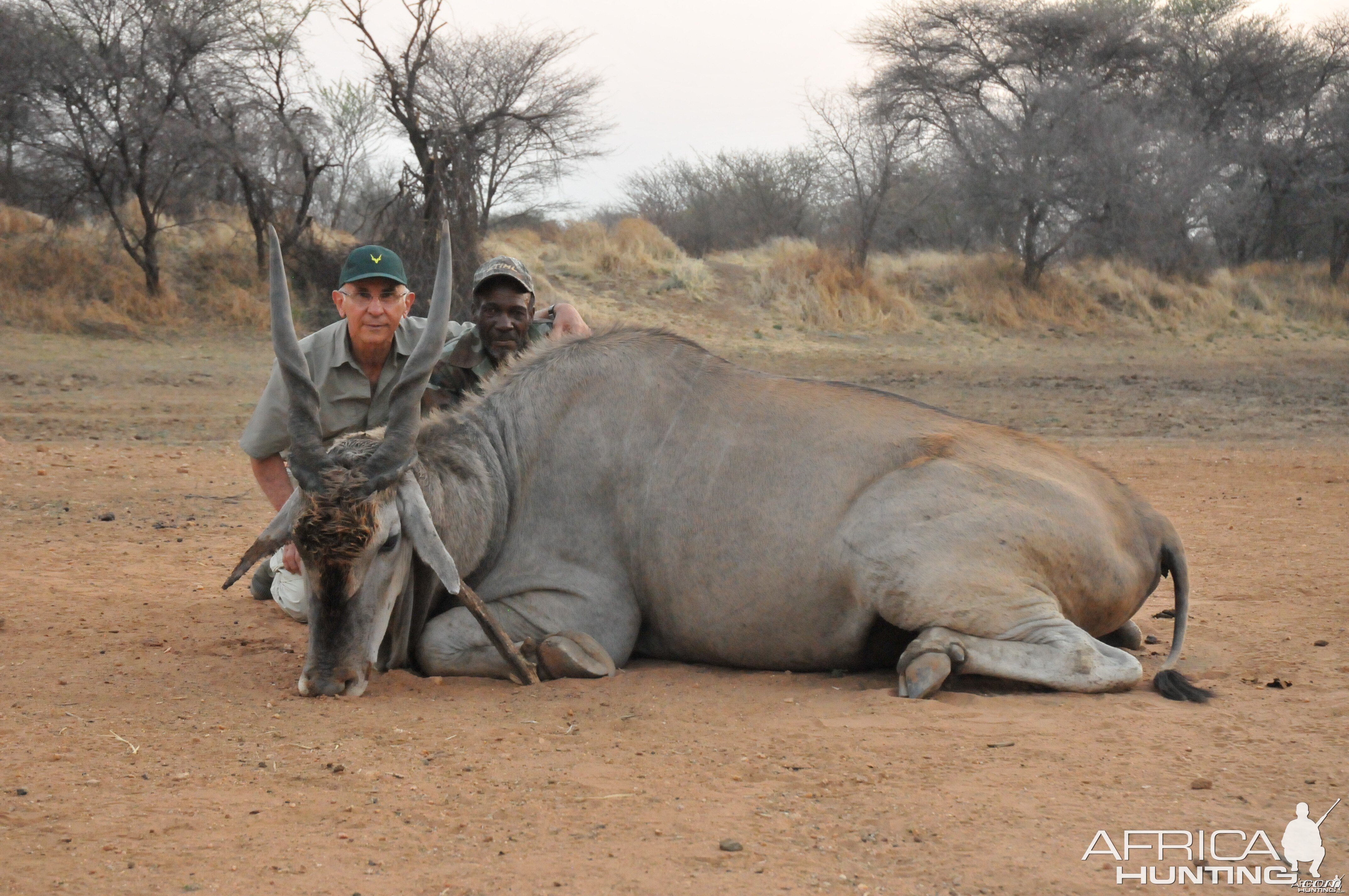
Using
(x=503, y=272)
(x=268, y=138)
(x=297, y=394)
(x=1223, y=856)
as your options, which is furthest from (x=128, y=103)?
(x=1223, y=856)

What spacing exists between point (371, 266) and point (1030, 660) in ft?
10.4

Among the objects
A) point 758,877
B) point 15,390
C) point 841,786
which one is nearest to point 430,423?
point 841,786

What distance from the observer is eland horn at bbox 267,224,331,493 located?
4.23m

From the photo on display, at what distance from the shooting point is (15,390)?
13938 mm

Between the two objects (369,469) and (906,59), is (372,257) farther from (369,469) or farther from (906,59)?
(906,59)

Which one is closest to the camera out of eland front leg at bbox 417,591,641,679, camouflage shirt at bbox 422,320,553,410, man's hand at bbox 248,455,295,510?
eland front leg at bbox 417,591,641,679

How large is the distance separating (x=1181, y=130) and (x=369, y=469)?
A: 30192 mm

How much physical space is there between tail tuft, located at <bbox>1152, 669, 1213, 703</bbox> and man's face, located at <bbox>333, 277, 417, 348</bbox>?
346 cm

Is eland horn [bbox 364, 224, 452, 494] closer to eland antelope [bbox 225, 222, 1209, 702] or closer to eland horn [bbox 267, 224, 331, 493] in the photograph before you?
eland antelope [bbox 225, 222, 1209, 702]

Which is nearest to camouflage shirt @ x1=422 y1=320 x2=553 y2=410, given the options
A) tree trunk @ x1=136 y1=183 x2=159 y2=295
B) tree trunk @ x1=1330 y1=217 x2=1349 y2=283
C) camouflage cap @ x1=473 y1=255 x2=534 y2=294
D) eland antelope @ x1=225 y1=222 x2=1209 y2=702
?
camouflage cap @ x1=473 y1=255 x2=534 y2=294

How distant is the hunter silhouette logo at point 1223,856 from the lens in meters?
2.84

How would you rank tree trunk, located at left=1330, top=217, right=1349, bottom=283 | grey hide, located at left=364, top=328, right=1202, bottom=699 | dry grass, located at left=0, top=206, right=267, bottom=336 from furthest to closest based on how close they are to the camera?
tree trunk, located at left=1330, top=217, right=1349, bottom=283, dry grass, located at left=0, top=206, right=267, bottom=336, grey hide, located at left=364, top=328, right=1202, bottom=699

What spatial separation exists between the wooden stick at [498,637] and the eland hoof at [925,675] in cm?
133

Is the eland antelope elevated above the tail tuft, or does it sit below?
above
